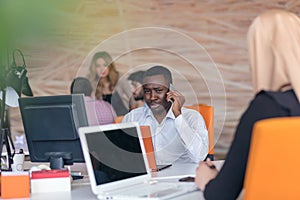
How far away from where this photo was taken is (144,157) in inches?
88.4

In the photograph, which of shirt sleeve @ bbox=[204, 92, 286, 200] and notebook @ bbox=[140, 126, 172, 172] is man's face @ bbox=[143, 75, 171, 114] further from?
shirt sleeve @ bbox=[204, 92, 286, 200]

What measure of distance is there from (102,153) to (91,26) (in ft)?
5.10

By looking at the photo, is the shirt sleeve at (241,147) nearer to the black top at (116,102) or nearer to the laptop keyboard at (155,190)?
the laptop keyboard at (155,190)

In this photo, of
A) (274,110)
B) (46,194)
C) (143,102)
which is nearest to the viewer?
(274,110)

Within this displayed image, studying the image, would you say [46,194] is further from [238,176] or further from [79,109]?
[238,176]

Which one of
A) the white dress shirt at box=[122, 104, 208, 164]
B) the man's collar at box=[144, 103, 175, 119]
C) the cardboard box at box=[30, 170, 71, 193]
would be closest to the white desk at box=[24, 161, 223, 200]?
the cardboard box at box=[30, 170, 71, 193]

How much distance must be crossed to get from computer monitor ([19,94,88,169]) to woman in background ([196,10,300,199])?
1037 millimetres

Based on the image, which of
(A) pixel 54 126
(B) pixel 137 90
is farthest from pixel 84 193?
(B) pixel 137 90

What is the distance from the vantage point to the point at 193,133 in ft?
9.61

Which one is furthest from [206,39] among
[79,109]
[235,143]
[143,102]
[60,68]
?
[235,143]

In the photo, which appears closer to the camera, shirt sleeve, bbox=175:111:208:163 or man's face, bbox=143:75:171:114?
man's face, bbox=143:75:171:114

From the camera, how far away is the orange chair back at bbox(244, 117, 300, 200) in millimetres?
1220

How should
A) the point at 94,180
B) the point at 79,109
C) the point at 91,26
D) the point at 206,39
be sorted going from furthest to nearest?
1. the point at 206,39
2. the point at 79,109
3. the point at 94,180
4. the point at 91,26

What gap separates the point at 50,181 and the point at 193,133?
1039 mm
